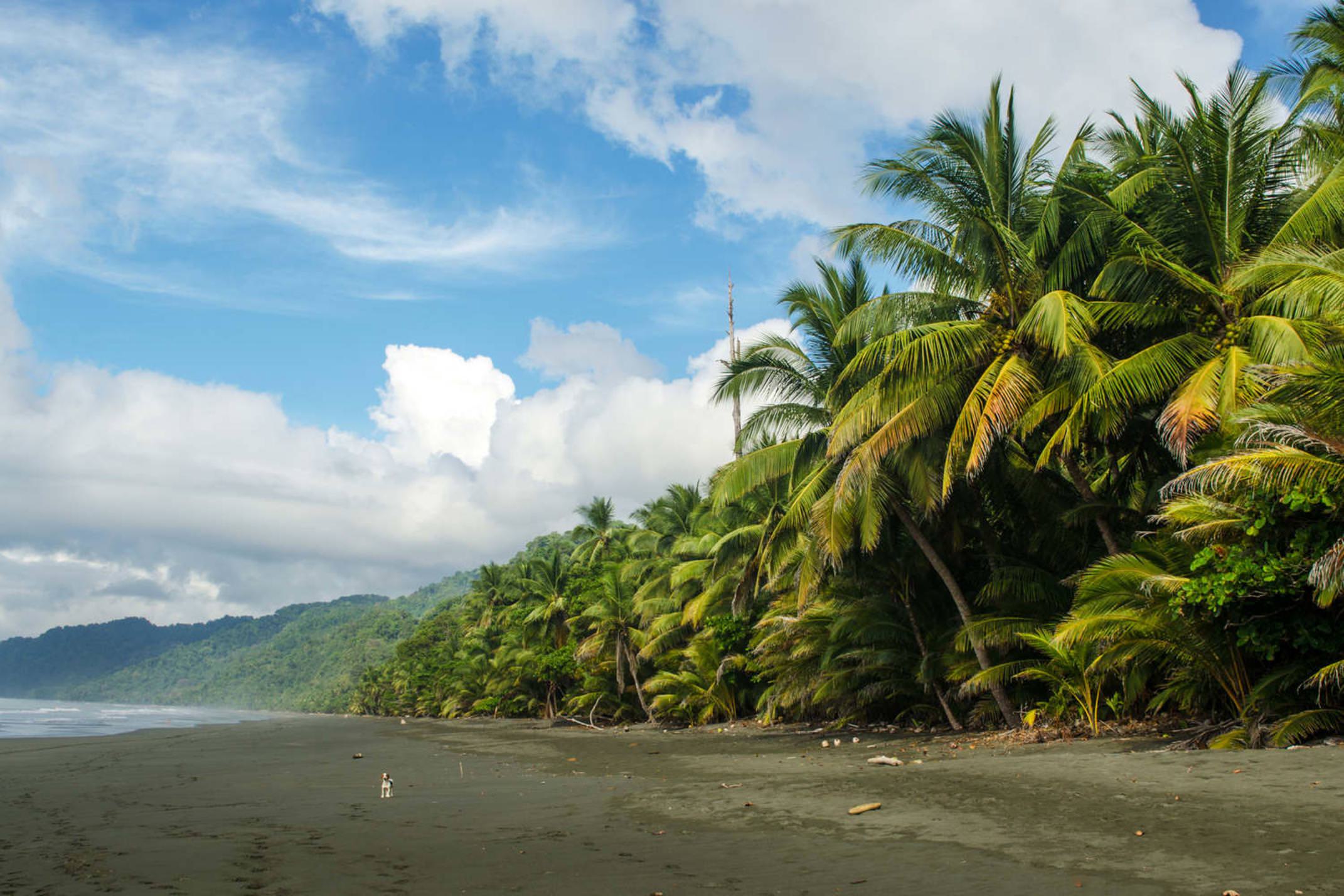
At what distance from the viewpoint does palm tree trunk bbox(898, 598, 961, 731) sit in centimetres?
1670

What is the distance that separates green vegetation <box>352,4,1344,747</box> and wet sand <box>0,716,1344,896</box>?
5.11ft

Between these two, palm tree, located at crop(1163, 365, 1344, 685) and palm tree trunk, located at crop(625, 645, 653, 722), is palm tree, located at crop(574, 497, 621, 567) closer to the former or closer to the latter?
palm tree trunk, located at crop(625, 645, 653, 722)

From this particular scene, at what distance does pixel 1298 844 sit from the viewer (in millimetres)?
5504

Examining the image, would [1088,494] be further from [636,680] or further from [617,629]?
[617,629]

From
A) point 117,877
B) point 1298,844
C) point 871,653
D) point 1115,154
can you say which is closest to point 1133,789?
point 1298,844

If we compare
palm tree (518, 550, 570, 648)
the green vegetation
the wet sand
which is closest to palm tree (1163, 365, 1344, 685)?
the green vegetation

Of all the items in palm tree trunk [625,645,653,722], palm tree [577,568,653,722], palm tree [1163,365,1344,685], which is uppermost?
palm tree [1163,365,1344,685]

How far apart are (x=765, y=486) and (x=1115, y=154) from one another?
11529mm

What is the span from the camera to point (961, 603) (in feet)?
51.0

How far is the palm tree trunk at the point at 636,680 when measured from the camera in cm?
3117

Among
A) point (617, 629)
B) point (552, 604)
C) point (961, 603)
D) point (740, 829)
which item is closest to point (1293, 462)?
point (740, 829)

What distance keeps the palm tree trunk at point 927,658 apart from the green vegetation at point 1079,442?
0.07 metres

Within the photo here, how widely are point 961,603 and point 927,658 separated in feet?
5.64

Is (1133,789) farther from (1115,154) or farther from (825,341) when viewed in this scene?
(1115,154)
